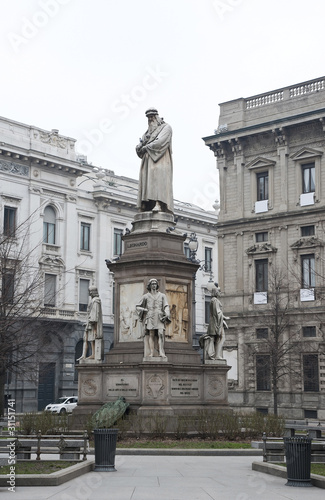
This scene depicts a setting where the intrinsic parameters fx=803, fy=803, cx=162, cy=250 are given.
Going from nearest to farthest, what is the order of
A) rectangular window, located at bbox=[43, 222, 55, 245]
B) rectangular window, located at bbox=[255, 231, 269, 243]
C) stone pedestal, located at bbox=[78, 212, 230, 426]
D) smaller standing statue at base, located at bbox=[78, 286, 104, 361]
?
stone pedestal, located at bbox=[78, 212, 230, 426]
smaller standing statue at base, located at bbox=[78, 286, 104, 361]
rectangular window, located at bbox=[255, 231, 269, 243]
rectangular window, located at bbox=[43, 222, 55, 245]

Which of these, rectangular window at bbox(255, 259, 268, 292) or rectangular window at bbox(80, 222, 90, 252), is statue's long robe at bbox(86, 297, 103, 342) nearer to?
rectangular window at bbox(255, 259, 268, 292)

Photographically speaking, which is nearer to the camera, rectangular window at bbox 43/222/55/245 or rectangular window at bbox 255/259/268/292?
rectangular window at bbox 255/259/268/292

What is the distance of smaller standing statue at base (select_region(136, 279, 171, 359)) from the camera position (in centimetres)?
2177

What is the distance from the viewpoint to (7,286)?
35125 millimetres

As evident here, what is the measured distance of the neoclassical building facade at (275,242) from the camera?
47125 mm

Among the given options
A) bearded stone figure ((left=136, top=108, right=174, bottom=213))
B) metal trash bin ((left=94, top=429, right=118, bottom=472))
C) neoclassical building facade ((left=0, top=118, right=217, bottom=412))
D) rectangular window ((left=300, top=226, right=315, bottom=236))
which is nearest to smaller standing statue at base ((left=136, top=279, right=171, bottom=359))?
bearded stone figure ((left=136, top=108, right=174, bottom=213))

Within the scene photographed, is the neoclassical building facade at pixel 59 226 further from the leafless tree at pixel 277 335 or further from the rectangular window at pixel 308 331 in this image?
the rectangular window at pixel 308 331

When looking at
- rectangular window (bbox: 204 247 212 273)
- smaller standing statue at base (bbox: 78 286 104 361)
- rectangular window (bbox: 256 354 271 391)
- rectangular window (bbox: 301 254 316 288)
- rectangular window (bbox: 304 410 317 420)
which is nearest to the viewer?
smaller standing statue at base (bbox: 78 286 104 361)

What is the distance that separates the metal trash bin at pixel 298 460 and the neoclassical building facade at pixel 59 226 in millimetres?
36741

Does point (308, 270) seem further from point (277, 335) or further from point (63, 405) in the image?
point (63, 405)

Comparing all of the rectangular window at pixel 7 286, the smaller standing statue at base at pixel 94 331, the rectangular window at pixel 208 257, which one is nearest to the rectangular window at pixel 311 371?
the rectangular window at pixel 7 286

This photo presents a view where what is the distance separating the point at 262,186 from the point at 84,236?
16391 mm

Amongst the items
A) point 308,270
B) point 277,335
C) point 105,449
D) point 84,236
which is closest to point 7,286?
point 277,335

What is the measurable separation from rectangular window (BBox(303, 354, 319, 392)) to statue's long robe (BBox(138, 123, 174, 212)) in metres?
24.7
